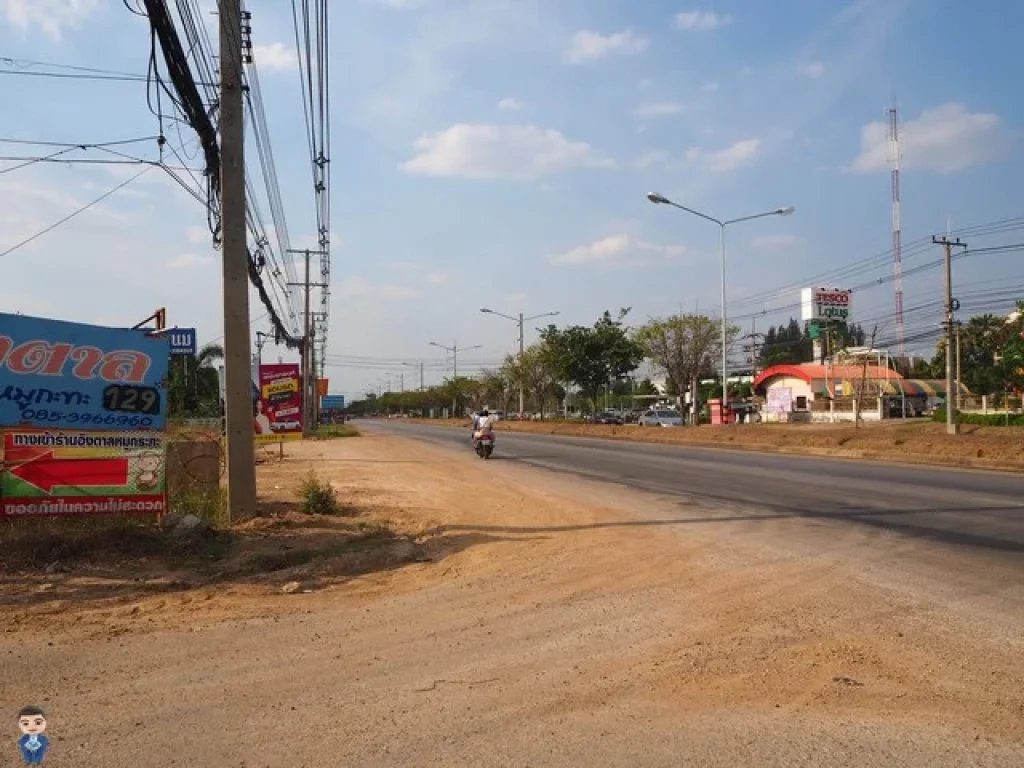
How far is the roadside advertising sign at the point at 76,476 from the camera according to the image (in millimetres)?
8734

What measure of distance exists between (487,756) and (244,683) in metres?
1.82

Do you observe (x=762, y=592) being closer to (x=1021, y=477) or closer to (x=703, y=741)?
(x=703, y=741)

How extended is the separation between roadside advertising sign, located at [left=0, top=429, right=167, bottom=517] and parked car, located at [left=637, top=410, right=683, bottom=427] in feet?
134

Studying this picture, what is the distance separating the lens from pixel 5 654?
5.50 meters

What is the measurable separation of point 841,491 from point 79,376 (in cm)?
1272

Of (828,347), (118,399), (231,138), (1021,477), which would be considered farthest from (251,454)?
(828,347)

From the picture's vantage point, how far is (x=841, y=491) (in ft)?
50.3

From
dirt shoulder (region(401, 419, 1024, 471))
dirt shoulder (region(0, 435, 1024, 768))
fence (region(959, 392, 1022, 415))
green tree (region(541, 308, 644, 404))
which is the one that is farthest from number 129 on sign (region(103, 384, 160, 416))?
fence (region(959, 392, 1022, 415))

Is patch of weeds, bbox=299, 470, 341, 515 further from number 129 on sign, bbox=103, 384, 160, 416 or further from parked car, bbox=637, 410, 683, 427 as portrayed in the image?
parked car, bbox=637, 410, 683, 427

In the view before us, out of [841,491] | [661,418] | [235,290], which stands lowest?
[841,491]

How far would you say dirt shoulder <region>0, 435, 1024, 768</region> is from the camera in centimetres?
412

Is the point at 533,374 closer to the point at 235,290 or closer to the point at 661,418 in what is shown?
the point at 661,418

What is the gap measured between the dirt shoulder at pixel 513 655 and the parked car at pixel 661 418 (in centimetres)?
3944

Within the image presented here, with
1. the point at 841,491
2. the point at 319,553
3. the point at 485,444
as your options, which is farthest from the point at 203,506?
the point at 485,444
